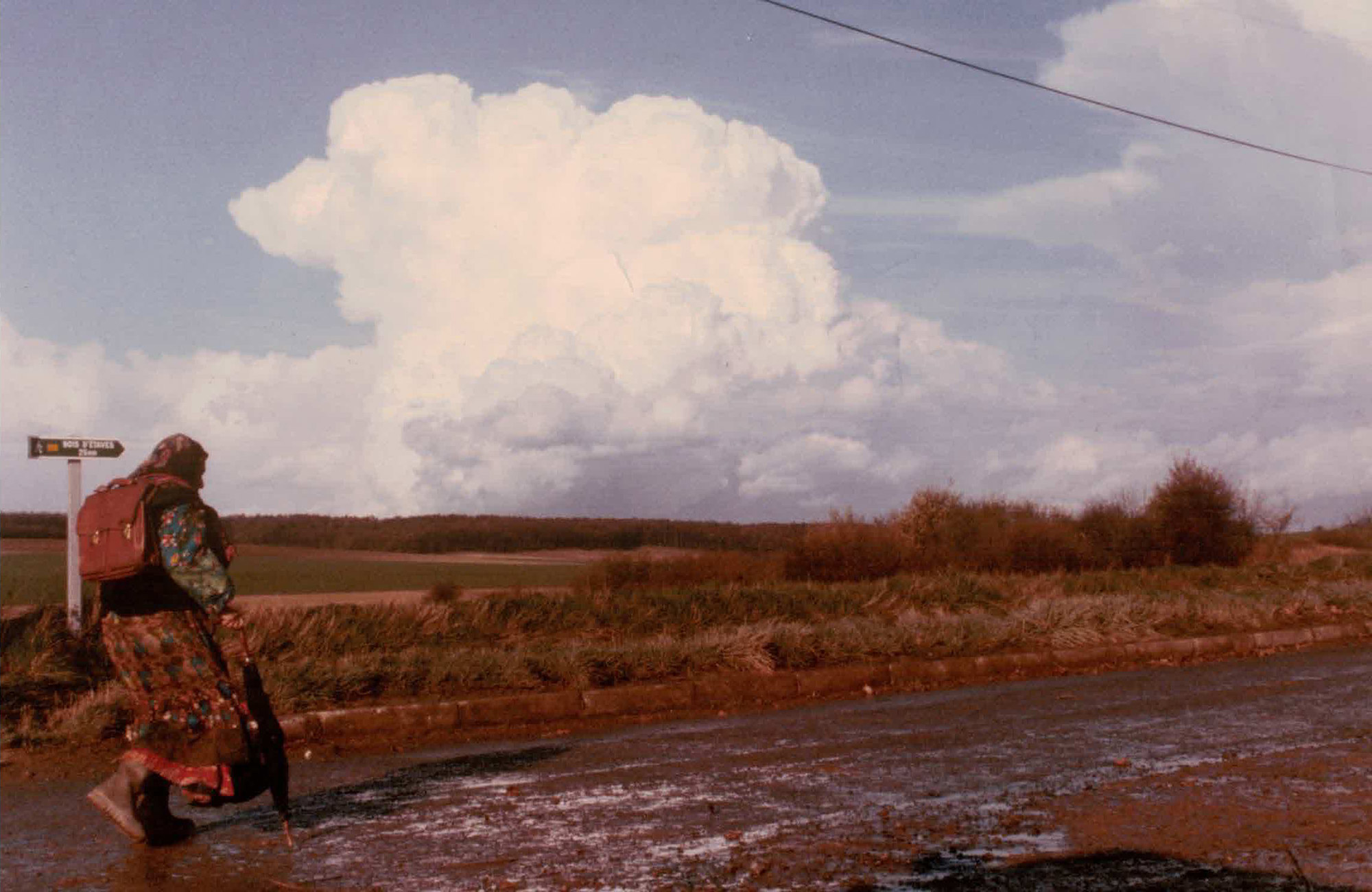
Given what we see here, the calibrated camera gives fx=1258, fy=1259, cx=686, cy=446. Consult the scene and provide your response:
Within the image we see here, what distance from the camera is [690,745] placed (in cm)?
912

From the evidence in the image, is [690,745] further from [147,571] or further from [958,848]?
[147,571]

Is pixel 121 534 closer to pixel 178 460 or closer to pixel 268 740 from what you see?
pixel 178 460

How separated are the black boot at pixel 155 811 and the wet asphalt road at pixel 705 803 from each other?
0.11 m

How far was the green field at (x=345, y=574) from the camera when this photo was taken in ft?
95.3

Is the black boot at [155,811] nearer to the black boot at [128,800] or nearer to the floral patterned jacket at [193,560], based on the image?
the black boot at [128,800]

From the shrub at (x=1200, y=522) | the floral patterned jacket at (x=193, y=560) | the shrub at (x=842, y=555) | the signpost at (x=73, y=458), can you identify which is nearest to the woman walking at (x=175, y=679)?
the floral patterned jacket at (x=193, y=560)

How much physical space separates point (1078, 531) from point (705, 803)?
29509mm

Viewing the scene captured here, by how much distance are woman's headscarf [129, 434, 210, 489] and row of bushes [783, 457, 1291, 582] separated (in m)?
25.5

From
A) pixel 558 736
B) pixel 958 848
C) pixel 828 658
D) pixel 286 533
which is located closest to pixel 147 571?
pixel 958 848

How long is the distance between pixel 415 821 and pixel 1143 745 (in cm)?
485

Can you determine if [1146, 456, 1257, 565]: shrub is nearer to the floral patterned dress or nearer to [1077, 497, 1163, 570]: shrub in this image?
[1077, 497, 1163, 570]: shrub

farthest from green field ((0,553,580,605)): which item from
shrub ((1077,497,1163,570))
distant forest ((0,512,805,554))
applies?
shrub ((1077,497,1163,570))

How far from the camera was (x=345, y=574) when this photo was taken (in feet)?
129

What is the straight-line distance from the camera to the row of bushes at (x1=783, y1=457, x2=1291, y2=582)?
106 feet
